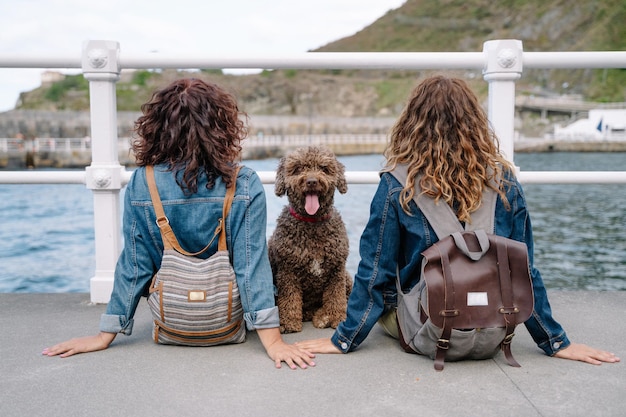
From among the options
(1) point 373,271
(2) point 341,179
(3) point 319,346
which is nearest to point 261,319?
(3) point 319,346

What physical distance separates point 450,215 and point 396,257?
0.34 m

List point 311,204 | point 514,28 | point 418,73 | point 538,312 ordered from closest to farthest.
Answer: point 538,312 < point 311,204 < point 418,73 < point 514,28

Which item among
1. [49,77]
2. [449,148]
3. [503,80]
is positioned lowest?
[449,148]

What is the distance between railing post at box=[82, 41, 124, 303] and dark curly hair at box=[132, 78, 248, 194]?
29.0 inches

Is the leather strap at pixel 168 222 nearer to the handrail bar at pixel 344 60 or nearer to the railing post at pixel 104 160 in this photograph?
the railing post at pixel 104 160

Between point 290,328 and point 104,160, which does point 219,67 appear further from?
point 290,328

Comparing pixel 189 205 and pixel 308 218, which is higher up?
pixel 189 205

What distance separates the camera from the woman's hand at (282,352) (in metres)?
2.59

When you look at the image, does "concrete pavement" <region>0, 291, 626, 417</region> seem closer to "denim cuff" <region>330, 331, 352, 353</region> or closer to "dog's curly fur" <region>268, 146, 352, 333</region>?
"denim cuff" <region>330, 331, 352, 353</region>

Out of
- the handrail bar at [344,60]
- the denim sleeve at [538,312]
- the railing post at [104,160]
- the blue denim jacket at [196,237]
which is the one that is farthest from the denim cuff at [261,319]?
the handrail bar at [344,60]

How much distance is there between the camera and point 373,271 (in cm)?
276

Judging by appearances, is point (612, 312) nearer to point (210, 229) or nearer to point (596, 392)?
point (596, 392)

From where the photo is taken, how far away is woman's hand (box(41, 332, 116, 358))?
2.73 meters

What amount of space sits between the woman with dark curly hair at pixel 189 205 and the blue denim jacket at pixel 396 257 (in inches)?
15.8
